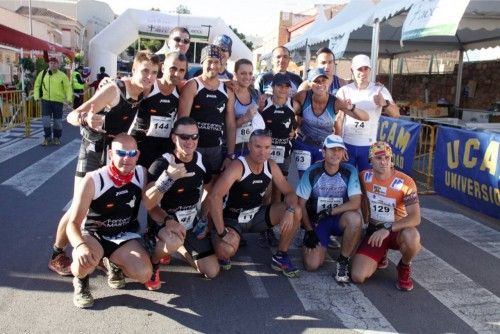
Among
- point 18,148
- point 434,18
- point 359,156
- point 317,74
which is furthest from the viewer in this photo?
point 18,148

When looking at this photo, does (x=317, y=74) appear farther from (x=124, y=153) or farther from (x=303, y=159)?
(x=124, y=153)

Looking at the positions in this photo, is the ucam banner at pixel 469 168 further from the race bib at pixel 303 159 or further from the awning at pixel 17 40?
the awning at pixel 17 40

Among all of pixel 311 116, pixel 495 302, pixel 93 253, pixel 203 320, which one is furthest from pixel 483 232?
pixel 93 253

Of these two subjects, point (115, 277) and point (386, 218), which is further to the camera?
point (386, 218)

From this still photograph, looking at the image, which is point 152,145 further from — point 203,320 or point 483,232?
point 483,232

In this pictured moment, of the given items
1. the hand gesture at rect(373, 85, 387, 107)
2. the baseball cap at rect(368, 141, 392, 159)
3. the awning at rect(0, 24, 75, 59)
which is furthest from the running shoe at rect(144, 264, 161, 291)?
the awning at rect(0, 24, 75, 59)

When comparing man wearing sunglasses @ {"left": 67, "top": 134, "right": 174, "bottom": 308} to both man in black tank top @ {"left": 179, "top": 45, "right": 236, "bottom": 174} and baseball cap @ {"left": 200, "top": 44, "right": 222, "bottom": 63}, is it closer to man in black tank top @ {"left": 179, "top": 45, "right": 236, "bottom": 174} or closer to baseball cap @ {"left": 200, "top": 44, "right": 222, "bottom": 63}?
man in black tank top @ {"left": 179, "top": 45, "right": 236, "bottom": 174}

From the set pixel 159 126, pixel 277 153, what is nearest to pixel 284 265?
pixel 277 153

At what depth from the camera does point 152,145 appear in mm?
4562

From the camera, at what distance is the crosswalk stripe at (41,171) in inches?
296

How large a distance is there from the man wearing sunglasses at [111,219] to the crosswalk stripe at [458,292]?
235 cm

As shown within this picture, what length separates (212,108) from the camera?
4.68 m

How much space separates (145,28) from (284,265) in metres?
16.2

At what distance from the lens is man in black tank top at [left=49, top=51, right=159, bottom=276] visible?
386cm
